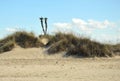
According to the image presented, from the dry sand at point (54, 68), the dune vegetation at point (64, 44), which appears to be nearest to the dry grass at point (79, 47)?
the dune vegetation at point (64, 44)

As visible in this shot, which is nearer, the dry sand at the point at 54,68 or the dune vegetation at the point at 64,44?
the dry sand at the point at 54,68

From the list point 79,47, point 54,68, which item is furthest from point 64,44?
point 54,68

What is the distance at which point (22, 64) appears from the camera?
1730 cm

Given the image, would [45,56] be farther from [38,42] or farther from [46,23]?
[46,23]

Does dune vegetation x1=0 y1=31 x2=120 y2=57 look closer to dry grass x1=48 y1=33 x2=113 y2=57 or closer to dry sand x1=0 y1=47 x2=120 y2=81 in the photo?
dry grass x1=48 y1=33 x2=113 y2=57

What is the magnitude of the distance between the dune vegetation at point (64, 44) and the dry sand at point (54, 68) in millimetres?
824

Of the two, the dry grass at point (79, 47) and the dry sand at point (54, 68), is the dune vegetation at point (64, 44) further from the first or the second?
the dry sand at point (54, 68)

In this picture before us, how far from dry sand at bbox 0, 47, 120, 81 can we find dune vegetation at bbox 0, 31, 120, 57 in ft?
2.70

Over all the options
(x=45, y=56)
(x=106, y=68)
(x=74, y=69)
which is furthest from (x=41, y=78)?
(x=45, y=56)

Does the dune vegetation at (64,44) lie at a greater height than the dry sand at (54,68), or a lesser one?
greater

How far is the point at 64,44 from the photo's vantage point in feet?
68.9

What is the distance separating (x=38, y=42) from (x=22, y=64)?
5.42 metres

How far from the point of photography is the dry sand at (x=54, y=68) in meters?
12.9

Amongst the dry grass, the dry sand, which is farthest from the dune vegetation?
the dry sand
